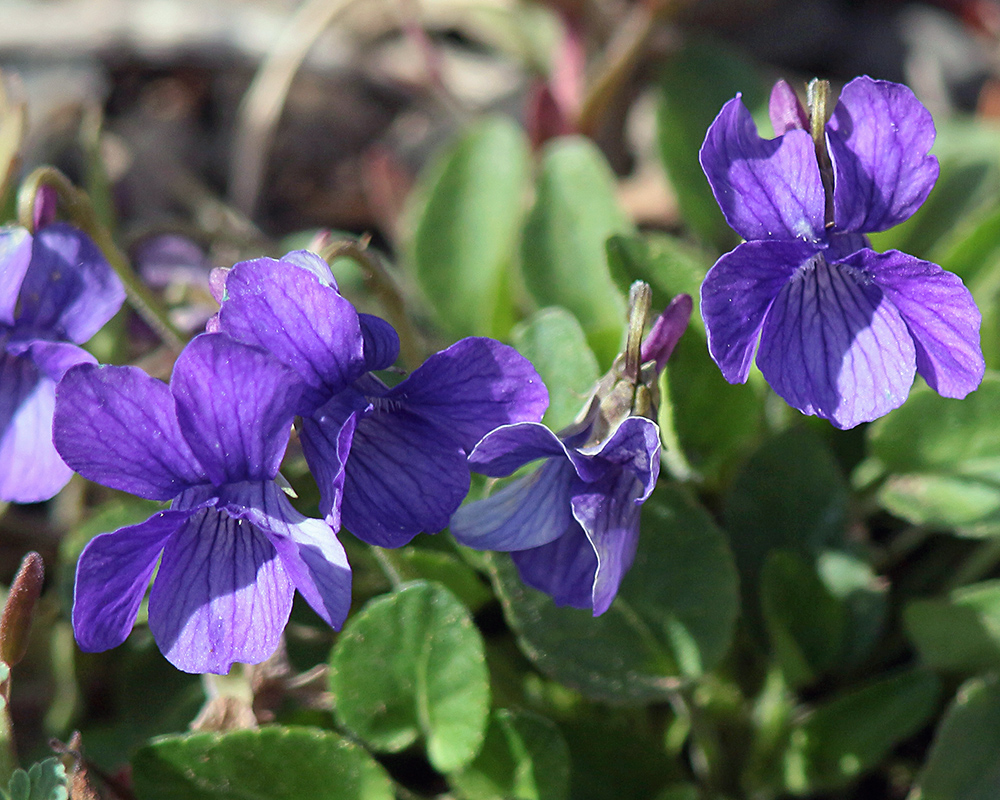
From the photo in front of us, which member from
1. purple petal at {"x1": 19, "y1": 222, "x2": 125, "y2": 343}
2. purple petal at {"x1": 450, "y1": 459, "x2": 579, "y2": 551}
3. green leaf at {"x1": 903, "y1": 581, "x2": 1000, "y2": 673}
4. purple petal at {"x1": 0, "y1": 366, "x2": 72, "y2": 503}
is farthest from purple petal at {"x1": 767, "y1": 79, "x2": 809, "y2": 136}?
purple petal at {"x1": 0, "y1": 366, "x2": 72, "y2": 503}

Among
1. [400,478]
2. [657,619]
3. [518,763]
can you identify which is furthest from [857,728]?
[400,478]

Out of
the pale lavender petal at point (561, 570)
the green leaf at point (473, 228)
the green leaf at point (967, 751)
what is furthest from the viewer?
the green leaf at point (473, 228)

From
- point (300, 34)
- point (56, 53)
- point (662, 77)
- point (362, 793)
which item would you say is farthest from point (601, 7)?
point (362, 793)

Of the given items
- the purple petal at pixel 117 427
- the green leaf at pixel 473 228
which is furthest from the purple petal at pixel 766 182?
the green leaf at pixel 473 228

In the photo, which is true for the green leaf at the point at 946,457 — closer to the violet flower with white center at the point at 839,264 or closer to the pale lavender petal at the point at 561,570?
the violet flower with white center at the point at 839,264

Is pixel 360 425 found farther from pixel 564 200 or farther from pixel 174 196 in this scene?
pixel 174 196

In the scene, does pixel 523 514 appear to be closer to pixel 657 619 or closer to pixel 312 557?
pixel 312 557
